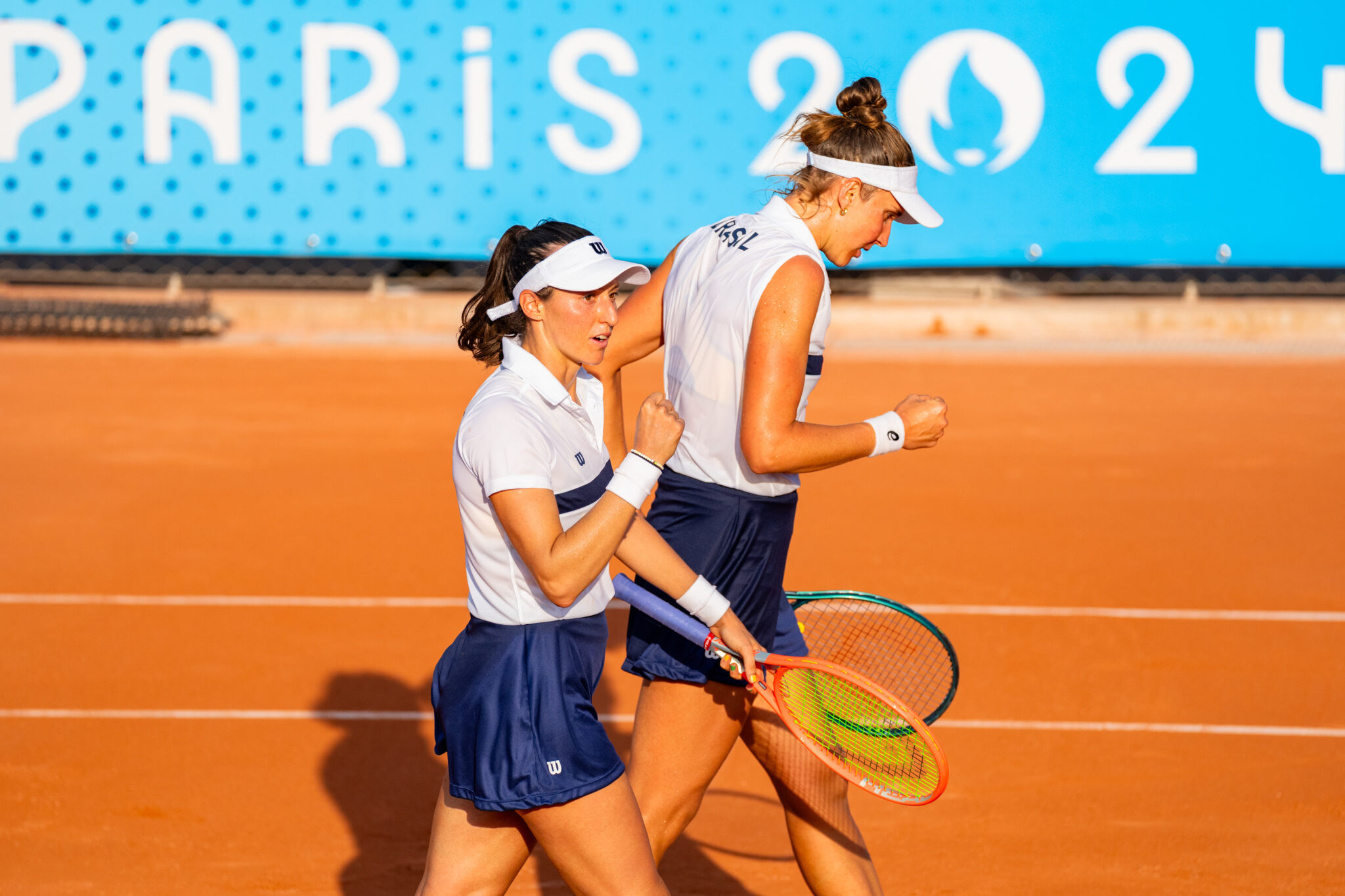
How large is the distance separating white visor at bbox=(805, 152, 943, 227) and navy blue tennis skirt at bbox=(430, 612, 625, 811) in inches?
46.1

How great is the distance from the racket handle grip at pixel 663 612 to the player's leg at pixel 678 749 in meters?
0.30

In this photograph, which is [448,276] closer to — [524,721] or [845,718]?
[845,718]

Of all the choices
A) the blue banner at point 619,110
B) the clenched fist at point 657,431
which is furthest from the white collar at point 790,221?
the blue banner at point 619,110

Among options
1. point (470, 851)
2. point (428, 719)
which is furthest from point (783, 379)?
point (428, 719)

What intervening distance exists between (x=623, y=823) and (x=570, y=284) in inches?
40.0

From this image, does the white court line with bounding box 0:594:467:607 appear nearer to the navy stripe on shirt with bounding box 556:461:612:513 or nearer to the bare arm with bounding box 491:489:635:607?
the navy stripe on shirt with bounding box 556:461:612:513

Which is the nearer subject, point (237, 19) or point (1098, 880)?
point (1098, 880)

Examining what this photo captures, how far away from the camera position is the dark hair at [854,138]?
3084 millimetres

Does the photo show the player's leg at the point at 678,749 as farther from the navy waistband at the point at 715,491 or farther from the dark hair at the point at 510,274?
the dark hair at the point at 510,274

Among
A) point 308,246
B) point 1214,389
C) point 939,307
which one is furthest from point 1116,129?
point 308,246

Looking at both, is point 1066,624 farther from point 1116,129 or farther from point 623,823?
point 1116,129

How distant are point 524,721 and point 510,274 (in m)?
0.86

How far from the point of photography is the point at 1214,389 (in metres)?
13.4

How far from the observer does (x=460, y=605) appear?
6.80m
